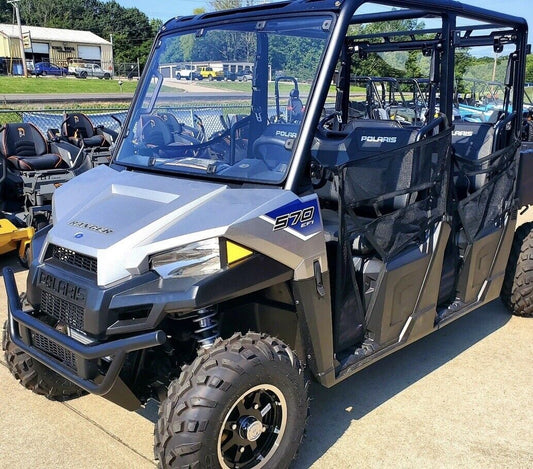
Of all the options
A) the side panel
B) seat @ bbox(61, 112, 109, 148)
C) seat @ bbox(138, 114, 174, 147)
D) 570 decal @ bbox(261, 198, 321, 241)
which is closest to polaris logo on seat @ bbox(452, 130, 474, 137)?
the side panel

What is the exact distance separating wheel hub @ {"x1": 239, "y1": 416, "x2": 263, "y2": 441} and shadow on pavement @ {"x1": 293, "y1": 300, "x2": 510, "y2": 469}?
484 mm

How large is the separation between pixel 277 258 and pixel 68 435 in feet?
5.31

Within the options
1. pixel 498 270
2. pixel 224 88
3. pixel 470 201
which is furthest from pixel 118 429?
pixel 498 270

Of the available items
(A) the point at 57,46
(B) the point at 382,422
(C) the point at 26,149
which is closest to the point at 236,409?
(B) the point at 382,422

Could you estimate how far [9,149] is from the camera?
8156 millimetres

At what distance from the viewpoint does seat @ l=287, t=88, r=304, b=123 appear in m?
2.88

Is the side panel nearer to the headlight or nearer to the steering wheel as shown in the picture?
the steering wheel

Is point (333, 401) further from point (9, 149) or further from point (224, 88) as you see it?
point (9, 149)

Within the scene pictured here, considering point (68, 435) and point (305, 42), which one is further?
point (68, 435)

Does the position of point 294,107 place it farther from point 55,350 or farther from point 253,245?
point 55,350

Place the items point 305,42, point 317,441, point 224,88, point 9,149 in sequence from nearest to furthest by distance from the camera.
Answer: point 305,42 < point 317,441 < point 224,88 < point 9,149

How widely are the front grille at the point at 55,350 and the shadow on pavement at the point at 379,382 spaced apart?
1222mm

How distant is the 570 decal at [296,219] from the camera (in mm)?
2625

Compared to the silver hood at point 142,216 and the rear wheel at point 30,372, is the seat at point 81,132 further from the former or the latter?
the silver hood at point 142,216
